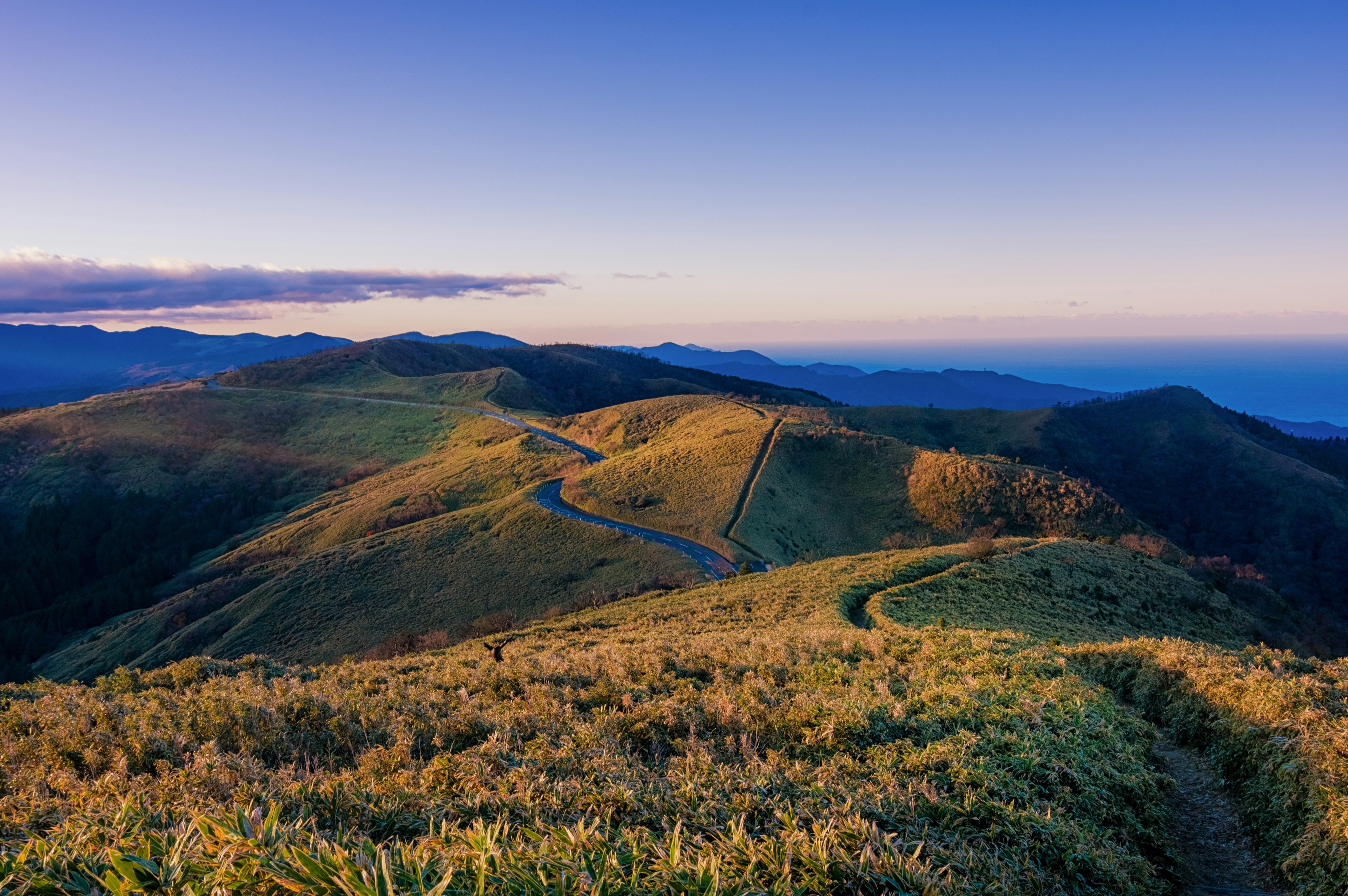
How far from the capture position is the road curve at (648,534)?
4594 centimetres

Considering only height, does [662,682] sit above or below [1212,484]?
above

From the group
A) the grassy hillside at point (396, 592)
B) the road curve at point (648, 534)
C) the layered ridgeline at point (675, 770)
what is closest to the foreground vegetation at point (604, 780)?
the layered ridgeline at point (675, 770)

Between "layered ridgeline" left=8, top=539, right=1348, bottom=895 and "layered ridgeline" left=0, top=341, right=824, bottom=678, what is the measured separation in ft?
99.1

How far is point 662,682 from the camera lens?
37.1 ft

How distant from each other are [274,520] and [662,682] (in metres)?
90.9

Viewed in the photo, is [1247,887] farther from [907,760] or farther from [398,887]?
[398,887]

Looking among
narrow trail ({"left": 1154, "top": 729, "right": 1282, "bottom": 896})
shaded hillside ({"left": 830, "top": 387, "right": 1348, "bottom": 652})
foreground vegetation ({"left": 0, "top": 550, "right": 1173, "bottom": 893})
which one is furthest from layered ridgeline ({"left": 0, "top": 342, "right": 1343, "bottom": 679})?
narrow trail ({"left": 1154, "top": 729, "right": 1282, "bottom": 896})

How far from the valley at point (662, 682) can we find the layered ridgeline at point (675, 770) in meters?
0.05

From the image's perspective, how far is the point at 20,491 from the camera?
300 ft

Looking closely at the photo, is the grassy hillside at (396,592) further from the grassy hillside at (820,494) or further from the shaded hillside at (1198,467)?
the shaded hillside at (1198,467)

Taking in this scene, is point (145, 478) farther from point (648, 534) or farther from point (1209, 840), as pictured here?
point (1209, 840)

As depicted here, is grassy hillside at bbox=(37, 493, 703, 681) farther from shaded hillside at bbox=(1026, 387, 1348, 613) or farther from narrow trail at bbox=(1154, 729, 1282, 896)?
shaded hillside at bbox=(1026, 387, 1348, 613)

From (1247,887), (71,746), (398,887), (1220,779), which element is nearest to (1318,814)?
(1247,887)

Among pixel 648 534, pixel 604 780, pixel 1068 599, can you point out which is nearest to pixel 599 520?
pixel 648 534
